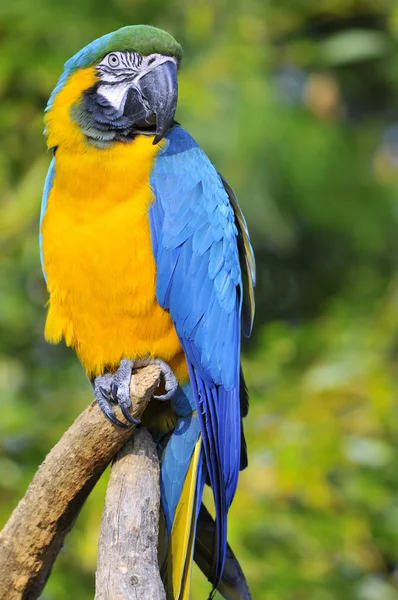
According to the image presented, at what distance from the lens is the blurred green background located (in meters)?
2.98

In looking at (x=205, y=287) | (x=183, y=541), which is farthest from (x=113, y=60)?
(x=183, y=541)

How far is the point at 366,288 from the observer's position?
4.25 m

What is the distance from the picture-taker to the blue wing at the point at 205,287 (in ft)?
6.76

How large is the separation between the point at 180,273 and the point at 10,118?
1715 millimetres

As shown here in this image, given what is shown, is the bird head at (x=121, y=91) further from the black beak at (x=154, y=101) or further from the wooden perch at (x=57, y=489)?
the wooden perch at (x=57, y=489)

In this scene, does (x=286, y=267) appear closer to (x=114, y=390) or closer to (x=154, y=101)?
(x=154, y=101)

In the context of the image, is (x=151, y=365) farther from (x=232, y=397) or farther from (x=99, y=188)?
(x=99, y=188)

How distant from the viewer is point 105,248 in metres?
2.01

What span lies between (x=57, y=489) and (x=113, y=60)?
1046 mm

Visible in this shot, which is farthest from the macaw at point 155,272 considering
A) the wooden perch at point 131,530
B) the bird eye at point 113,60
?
the wooden perch at point 131,530

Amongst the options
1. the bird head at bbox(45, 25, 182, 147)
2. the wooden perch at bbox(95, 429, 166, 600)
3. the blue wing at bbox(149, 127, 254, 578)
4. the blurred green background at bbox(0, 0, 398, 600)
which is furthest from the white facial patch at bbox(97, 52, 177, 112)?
the blurred green background at bbox(0, 0, 398, 600)

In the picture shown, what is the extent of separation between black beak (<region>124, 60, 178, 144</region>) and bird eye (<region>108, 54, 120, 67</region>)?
0.25 ft

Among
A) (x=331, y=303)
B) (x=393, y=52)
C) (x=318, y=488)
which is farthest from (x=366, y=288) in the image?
(x=318, y=488)

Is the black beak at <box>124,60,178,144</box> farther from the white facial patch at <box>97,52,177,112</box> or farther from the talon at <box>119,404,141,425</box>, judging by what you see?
the talon at <box>119,404,141,425</box>
